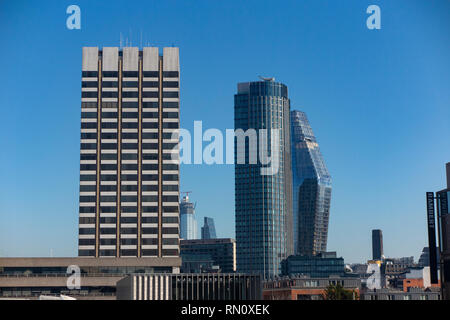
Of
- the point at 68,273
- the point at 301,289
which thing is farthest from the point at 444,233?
the point at 301,289

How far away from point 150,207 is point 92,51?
46.4m

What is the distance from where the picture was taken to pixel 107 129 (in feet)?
591

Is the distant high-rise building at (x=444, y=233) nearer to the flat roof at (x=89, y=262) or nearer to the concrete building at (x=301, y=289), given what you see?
the concrete building at (x=301, y=289)

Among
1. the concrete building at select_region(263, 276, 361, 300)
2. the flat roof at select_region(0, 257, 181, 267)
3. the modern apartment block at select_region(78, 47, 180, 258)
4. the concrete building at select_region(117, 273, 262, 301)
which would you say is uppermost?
the modern apartment block at select_region(78, 47, 180, 258)

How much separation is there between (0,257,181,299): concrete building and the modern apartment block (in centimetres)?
1664

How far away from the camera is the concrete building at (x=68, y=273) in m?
140

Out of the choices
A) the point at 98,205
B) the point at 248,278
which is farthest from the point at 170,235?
the point at 248,278

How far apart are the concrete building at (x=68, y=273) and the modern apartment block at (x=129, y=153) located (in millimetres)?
16639

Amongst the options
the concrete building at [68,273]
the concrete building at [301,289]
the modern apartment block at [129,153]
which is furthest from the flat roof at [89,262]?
the concrete building at [301,289]

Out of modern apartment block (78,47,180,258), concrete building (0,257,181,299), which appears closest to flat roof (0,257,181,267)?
concrete building (0,257,181,299)

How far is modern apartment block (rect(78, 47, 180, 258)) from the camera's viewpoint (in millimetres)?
170250

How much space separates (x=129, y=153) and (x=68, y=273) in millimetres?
44129

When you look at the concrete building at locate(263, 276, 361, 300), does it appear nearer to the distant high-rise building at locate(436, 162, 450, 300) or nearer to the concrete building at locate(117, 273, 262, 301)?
the distant high-rise building at locate(436, 162, 450, 300)

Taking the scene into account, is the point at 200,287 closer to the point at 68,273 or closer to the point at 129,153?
the point at 68,273
